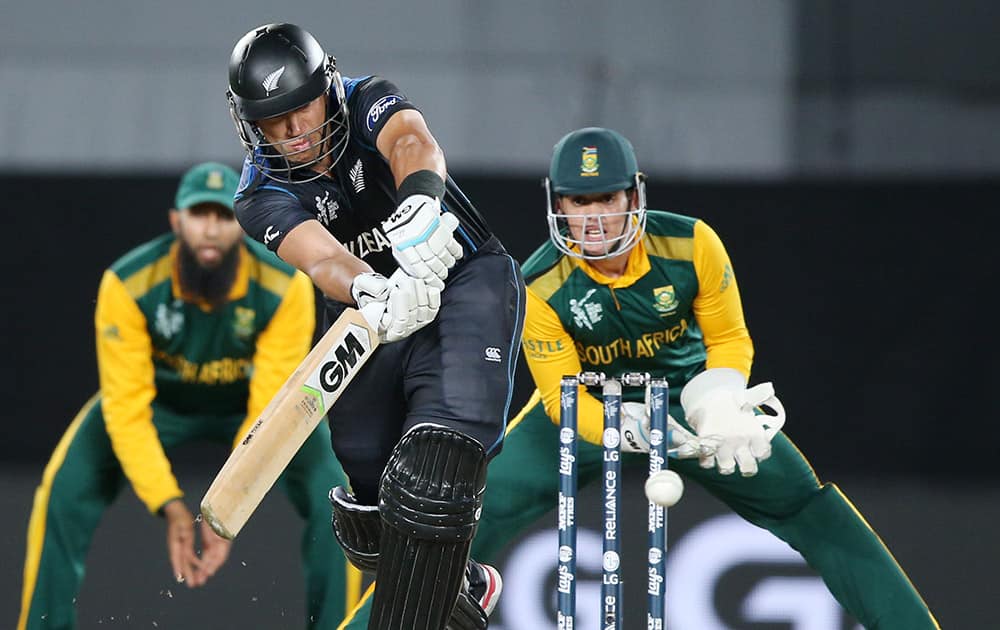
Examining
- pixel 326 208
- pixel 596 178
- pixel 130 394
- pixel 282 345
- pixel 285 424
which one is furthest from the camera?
pixel 282 345

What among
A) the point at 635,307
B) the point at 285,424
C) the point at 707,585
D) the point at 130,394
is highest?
the point at 635,307

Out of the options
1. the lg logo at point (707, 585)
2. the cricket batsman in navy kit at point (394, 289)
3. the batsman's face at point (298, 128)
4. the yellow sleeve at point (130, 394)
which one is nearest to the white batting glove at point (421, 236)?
the cricket batsman in navy kit at point (394, 289)

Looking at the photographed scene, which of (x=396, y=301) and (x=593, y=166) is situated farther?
(x=593, y=166)

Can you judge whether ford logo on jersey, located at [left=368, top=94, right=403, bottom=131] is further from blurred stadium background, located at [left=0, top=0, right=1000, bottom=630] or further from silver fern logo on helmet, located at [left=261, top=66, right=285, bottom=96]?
blurred stadium background, located at [left=0, top=0, right=1000, bottom=630]

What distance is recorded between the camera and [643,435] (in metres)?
3.33

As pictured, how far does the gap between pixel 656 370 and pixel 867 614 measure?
758 millimetres

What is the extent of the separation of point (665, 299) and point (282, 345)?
1.17 m

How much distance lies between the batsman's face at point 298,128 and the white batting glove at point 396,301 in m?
0.30

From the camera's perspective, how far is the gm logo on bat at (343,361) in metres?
2.74

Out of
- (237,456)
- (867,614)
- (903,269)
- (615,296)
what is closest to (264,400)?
(615,296)

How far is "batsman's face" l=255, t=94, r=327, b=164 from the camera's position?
279cm

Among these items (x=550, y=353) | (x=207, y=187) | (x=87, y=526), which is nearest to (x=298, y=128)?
(x=550, y=353)

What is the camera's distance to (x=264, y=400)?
406 centimetres

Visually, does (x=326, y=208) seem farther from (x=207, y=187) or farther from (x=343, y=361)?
(x=207, y=187)
